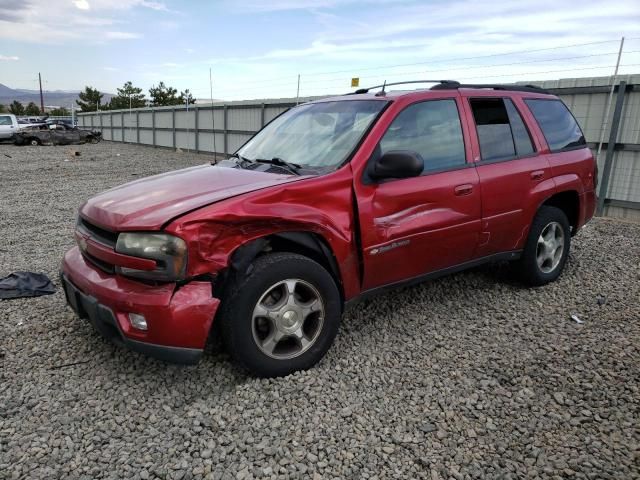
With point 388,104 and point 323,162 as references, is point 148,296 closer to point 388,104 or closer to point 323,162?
point 323,162

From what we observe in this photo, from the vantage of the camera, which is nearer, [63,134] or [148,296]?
[148,296]

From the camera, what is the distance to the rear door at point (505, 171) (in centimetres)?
389

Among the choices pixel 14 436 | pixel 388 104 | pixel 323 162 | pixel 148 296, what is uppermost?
pixel 388 104

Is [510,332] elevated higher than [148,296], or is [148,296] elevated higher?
[148,296]

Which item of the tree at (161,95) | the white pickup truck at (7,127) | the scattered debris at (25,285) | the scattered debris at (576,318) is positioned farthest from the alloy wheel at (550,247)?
the tree at (161,95)

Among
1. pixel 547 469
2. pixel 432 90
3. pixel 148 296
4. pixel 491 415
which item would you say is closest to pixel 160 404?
pixel 148 296

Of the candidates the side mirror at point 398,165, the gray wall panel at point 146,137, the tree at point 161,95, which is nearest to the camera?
the side mirror at point 398,165

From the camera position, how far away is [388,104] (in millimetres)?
3488

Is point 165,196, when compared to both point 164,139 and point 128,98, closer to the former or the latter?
point 164,139

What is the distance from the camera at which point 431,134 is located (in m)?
3.64

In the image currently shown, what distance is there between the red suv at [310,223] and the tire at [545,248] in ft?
0.12

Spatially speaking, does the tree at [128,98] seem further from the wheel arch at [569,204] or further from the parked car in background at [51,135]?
the wheel arch at [569,204]

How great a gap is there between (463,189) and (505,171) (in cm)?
58

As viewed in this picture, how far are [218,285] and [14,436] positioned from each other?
130cm
